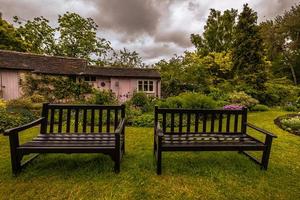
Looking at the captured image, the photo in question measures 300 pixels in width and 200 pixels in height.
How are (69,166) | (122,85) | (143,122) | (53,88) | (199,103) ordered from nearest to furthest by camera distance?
(69,166) < (143,122) < (199,103) < (53,88) < (122,85)

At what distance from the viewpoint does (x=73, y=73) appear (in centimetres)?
1759

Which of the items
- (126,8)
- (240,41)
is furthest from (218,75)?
(126,8)

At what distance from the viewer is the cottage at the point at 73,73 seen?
49.2ft

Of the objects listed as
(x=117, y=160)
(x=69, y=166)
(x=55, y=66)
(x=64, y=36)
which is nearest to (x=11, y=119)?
(x=69, y=166)

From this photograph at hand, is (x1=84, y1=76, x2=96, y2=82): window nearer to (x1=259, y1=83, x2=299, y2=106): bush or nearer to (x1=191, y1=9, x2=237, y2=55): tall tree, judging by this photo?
(x1=191, y1=9, x2=237, y2=55): tall tree

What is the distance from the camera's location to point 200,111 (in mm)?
3629

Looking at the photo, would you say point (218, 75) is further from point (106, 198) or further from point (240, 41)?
point (106, 198)

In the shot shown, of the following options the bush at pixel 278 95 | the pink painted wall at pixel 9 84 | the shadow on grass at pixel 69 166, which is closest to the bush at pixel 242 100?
the bush at pixel 278 95

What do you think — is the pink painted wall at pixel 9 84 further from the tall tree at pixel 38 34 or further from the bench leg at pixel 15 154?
the bench leg at pixel 15 154

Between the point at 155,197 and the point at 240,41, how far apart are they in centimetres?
1548

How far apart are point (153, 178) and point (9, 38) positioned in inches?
1000

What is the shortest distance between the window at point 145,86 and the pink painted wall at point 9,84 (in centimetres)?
1145

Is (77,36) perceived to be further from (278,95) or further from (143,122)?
(278,95)

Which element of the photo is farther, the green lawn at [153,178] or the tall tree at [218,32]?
the tall tree at [218,32]
